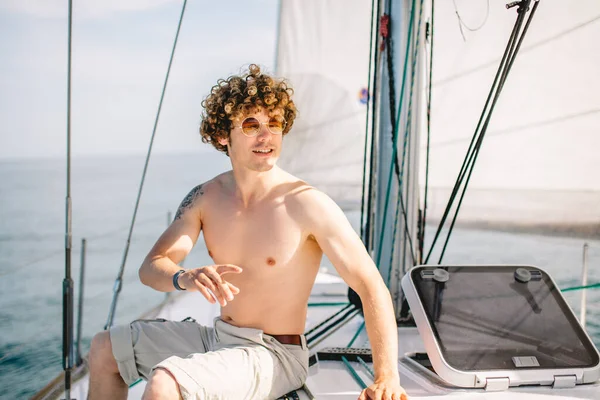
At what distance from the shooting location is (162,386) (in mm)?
1280

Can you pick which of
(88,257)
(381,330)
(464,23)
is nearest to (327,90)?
(464,23)

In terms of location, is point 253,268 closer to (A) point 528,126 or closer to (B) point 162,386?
(B) point 162,386

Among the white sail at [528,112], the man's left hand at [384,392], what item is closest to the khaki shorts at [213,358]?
the man's left hand at [384,392]

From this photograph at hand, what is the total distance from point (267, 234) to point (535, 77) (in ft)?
5.80

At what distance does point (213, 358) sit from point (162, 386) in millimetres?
165

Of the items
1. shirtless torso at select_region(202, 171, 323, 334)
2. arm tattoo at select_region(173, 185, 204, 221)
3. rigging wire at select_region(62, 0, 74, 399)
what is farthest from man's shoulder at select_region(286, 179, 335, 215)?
rigging wire at select_region(62, 0, 74, 399)

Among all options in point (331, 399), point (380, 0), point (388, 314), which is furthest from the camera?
point (380, 0)

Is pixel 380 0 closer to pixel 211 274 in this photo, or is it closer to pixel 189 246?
pixel 189 246

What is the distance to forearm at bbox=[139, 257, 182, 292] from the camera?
150 cm

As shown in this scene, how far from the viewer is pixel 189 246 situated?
65.1 inches

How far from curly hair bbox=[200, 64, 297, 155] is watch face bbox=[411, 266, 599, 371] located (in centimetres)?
78

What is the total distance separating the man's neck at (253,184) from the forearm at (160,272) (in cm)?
27

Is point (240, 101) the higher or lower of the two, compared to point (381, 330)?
higher

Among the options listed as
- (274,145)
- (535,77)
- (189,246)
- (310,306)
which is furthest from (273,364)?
(535,77)
